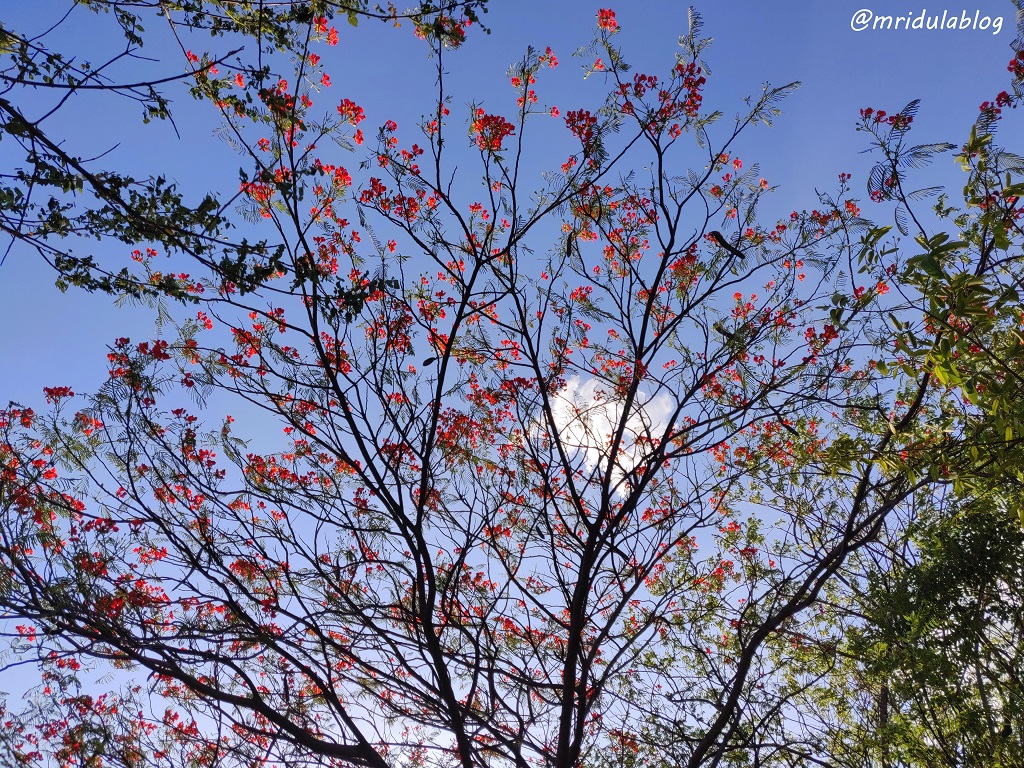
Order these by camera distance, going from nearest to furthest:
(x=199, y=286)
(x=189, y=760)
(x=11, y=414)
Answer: (x=199, y=286) → (x=11, y=414) → (x=189, y=760)

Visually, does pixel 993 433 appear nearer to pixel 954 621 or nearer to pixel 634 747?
pixel 954 621

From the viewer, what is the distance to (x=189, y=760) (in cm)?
664

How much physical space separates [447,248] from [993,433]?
12.5ft

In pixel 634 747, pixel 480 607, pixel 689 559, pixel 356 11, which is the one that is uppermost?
pixel 356 11

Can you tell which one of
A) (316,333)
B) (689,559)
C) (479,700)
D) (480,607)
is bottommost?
(479,700)

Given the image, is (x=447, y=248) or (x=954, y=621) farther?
(x=447, y=248)

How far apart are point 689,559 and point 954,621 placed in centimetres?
269

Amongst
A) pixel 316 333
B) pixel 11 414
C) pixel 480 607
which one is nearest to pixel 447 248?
pixel 316 333

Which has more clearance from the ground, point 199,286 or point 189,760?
point 199,286

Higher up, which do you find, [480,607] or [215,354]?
[215,354]

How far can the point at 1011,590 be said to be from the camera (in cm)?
416

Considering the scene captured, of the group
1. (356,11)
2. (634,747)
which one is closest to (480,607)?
(634,747)

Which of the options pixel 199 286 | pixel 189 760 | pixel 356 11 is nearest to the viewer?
pixel 356 11

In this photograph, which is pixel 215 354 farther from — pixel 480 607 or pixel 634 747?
pixel 634 747
